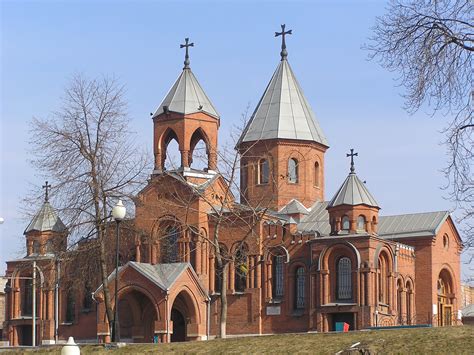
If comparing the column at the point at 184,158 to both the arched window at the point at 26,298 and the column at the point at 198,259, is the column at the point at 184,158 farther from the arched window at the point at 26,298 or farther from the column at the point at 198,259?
the arched window at the point at 26,298

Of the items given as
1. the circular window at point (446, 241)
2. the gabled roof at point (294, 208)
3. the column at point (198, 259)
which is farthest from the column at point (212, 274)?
the circular window at point (446, 241)

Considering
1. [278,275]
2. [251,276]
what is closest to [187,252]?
[251,276]

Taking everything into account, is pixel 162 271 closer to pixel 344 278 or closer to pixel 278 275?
pixel 278 275

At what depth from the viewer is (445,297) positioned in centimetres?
5862

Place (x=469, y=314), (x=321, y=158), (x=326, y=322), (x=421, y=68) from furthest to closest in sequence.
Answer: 1. (x=469, y=314)
2. (x=321, y=158)
3. (x=326, y=322)
4. (x=421, y=68)

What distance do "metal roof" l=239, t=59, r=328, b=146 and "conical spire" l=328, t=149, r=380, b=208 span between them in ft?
20.2

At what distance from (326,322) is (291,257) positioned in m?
4.52

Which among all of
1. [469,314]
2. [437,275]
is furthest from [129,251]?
[469,314]

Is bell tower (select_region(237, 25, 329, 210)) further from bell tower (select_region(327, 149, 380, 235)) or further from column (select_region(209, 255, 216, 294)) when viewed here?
bell tower (select_region(327, 149, 380, 235))

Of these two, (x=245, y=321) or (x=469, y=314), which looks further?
(x=469, y=314)

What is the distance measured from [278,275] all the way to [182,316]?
19.5 ft

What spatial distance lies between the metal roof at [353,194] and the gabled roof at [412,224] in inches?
198

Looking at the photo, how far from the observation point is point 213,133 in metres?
56.0

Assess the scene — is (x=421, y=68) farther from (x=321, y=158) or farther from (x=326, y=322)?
(x=321, y=158)
